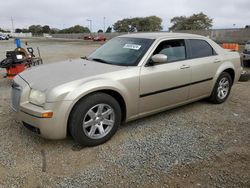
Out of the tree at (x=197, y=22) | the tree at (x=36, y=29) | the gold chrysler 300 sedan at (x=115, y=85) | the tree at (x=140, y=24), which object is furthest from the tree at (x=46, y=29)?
the gold chrysler 300 sedan at (x=115, y=85)

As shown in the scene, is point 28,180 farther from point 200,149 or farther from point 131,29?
point 131,29

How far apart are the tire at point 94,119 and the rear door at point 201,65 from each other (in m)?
1.72

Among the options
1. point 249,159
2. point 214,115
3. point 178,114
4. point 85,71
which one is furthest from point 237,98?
point 85,71

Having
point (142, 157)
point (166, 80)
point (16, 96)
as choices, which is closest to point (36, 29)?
point (16, 96)

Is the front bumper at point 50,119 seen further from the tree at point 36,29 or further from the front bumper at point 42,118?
the tree at point 36,29

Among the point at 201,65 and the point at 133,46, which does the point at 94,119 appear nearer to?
the point at 133,46

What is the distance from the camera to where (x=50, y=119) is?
312cm

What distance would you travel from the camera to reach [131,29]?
94.8m

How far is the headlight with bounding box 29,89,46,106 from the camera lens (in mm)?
3141

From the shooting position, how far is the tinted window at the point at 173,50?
13.8ft

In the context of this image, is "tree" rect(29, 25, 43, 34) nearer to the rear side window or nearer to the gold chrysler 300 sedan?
the rear side window

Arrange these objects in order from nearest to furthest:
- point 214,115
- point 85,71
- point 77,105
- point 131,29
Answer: point 77,105 < point 85,71 < point 214,115 < point 131,29

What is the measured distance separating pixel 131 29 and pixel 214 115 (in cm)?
9343

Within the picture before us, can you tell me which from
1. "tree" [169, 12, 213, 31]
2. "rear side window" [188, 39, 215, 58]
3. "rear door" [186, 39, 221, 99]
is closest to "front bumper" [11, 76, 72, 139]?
"rear door" [186, 39, 221, 99]
